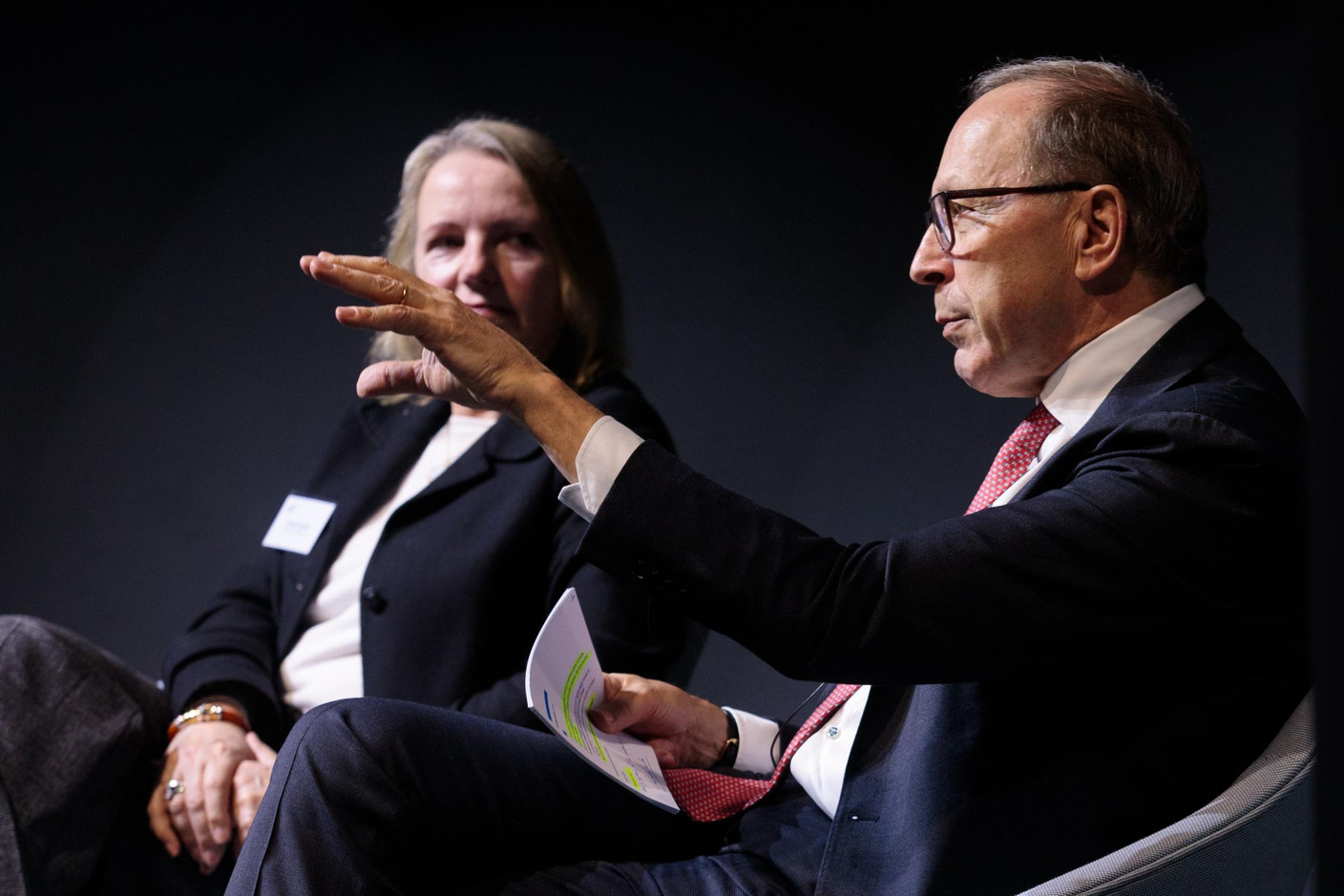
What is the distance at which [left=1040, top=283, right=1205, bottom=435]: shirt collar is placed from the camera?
1330 millimetres

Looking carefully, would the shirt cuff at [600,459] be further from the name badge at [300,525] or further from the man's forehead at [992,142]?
the name badge at [300,525]

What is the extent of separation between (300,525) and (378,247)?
136cm

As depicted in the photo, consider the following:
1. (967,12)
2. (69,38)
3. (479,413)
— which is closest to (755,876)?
(479,413)

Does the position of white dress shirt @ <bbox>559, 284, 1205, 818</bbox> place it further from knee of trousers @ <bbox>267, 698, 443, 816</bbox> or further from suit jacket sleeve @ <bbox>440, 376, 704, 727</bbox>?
knee of trousers @ <bbox>267, 698, 443, 816</bbox>

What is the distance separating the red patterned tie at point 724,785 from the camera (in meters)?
1.46

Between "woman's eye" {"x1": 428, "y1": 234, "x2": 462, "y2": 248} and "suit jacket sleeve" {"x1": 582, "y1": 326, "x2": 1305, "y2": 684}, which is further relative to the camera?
"woman's eye" {"x1": 428, "y1": 234, "x2": 462, "y2": 248}

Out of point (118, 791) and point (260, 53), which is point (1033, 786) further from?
point (260, 53)

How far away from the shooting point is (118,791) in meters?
1.73

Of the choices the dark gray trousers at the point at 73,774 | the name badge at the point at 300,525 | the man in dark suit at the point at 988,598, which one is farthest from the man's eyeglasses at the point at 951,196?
the dark gray trousers at the point at 73,774

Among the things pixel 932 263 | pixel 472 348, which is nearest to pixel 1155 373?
pixel 932 263

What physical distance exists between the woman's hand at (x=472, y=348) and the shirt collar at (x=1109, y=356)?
572 mm

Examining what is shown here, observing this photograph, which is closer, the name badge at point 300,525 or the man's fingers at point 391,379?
the man's fingers at point 391,379

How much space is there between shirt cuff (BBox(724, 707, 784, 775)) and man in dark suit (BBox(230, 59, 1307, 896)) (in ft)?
0.53

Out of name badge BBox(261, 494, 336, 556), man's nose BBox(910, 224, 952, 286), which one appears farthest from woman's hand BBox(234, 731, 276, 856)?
man's nose BBox(910, 224, 952, 286)
